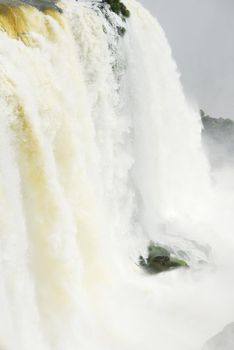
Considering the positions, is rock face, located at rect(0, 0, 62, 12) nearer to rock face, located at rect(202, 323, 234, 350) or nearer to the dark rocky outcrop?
the dark rocky outcrop

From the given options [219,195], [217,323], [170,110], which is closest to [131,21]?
[170,110]

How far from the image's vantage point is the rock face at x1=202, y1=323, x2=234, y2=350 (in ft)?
37.9

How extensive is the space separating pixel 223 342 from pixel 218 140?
31.4m

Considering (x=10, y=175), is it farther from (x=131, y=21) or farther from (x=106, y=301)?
(x=131, y=21)

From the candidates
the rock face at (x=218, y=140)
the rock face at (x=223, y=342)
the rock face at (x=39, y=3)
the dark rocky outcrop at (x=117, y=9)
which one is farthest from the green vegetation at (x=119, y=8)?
the rock face at (x=218, y=140)

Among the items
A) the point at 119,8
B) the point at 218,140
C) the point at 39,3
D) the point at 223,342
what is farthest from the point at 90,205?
the point at 218,140

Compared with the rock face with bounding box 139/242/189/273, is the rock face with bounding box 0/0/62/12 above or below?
above

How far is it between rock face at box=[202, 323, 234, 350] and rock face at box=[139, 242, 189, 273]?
16.7 feet

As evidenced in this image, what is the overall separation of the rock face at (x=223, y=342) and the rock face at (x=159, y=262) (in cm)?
510

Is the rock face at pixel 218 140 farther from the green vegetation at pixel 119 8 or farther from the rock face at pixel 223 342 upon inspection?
the rock face at pixel 223 342

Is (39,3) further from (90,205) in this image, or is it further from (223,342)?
(223,342)

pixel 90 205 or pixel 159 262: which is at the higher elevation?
pixel 90 205

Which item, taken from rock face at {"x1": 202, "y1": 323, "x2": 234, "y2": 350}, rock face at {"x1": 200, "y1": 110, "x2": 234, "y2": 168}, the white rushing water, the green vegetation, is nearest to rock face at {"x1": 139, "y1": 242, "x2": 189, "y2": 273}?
the white rushing water

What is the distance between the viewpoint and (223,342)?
11.6 m
